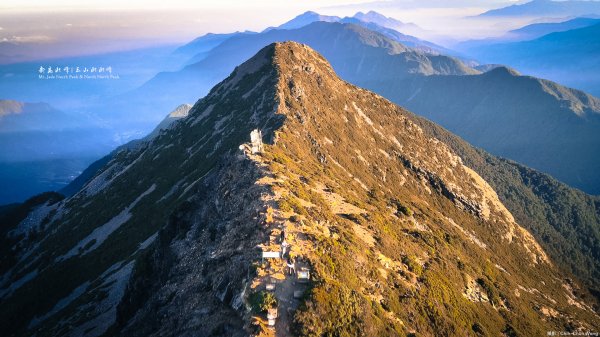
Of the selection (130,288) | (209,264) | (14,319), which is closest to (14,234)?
(14,319)

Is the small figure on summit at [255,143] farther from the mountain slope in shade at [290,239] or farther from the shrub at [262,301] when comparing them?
the shrub at [262,301]

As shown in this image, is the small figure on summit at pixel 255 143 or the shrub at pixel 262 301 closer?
the shrub at pixel 262 301

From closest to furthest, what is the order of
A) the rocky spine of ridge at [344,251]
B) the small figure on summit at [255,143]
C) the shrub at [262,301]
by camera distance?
the shrub at [262,301], the rocky spine of ridge at [344,251], the small figure on summit at [255,143]

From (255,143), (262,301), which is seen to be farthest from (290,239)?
(255,143)

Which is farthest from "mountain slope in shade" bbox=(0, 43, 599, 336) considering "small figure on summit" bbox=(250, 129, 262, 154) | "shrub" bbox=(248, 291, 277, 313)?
"small figure on summit" bbox=(250, 129, 262, 154)

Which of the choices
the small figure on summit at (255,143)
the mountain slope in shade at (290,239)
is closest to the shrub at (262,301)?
the mountain slope in shade at (290,239)

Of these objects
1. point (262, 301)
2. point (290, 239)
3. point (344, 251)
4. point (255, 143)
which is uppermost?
point (255, 143)

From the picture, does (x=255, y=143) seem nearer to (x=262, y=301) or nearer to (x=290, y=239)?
(x=290, y=239)

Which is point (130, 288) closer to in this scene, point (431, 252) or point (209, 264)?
point (209, 264)

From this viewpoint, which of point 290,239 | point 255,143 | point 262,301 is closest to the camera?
point 262,301

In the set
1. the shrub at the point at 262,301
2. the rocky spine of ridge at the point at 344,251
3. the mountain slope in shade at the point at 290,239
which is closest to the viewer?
the shrub at the point at 262,301
